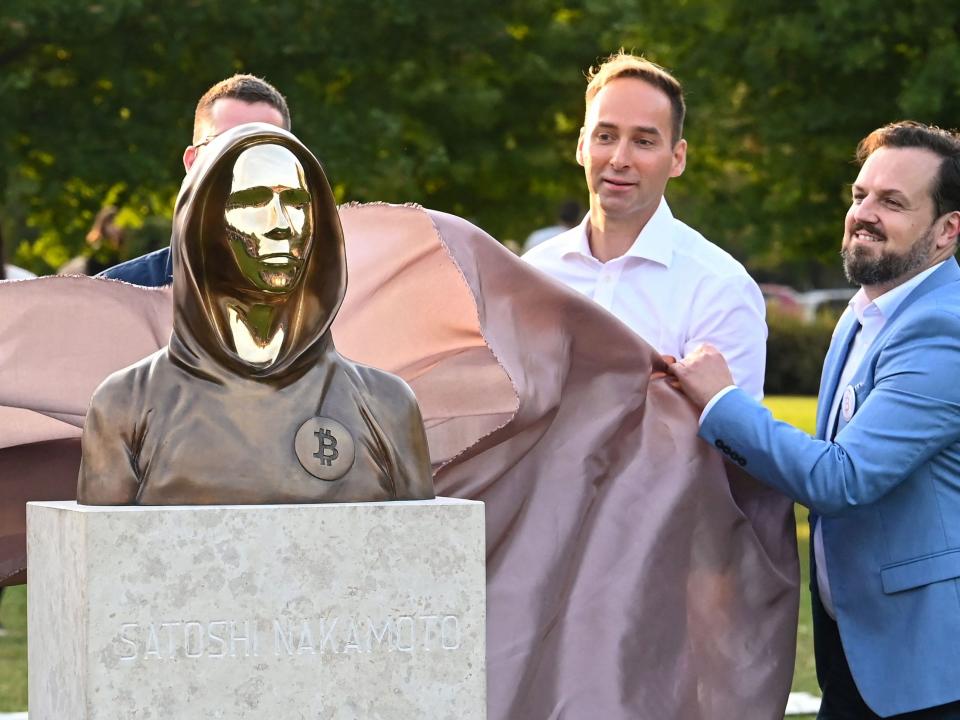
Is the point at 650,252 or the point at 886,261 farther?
the point at 650,252

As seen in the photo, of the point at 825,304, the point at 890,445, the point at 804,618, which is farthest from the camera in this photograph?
the point at 825,304

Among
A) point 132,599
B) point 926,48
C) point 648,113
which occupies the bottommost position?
point 132,599

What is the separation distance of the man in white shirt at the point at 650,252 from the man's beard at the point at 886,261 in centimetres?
48

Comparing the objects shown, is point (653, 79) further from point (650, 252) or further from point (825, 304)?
point (825, 304)

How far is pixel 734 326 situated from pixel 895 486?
86cm

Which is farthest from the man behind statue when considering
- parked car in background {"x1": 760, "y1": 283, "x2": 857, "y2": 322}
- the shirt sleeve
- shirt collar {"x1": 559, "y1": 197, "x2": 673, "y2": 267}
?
parked car in background {"x1": 760, "y1": 283, "x2": 857, "y2": 322}

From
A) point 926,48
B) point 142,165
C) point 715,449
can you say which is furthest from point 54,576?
point 926,48

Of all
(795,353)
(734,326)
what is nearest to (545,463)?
(734,326)

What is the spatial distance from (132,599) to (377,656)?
1.89 feet

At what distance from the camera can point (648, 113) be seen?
5.81 meters

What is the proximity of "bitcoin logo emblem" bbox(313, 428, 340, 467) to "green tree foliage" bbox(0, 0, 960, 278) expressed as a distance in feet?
35.2

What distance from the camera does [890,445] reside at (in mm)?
4891

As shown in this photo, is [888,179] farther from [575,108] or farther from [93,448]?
[575,108]

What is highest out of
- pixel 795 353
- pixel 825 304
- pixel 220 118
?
pixel 825 304
